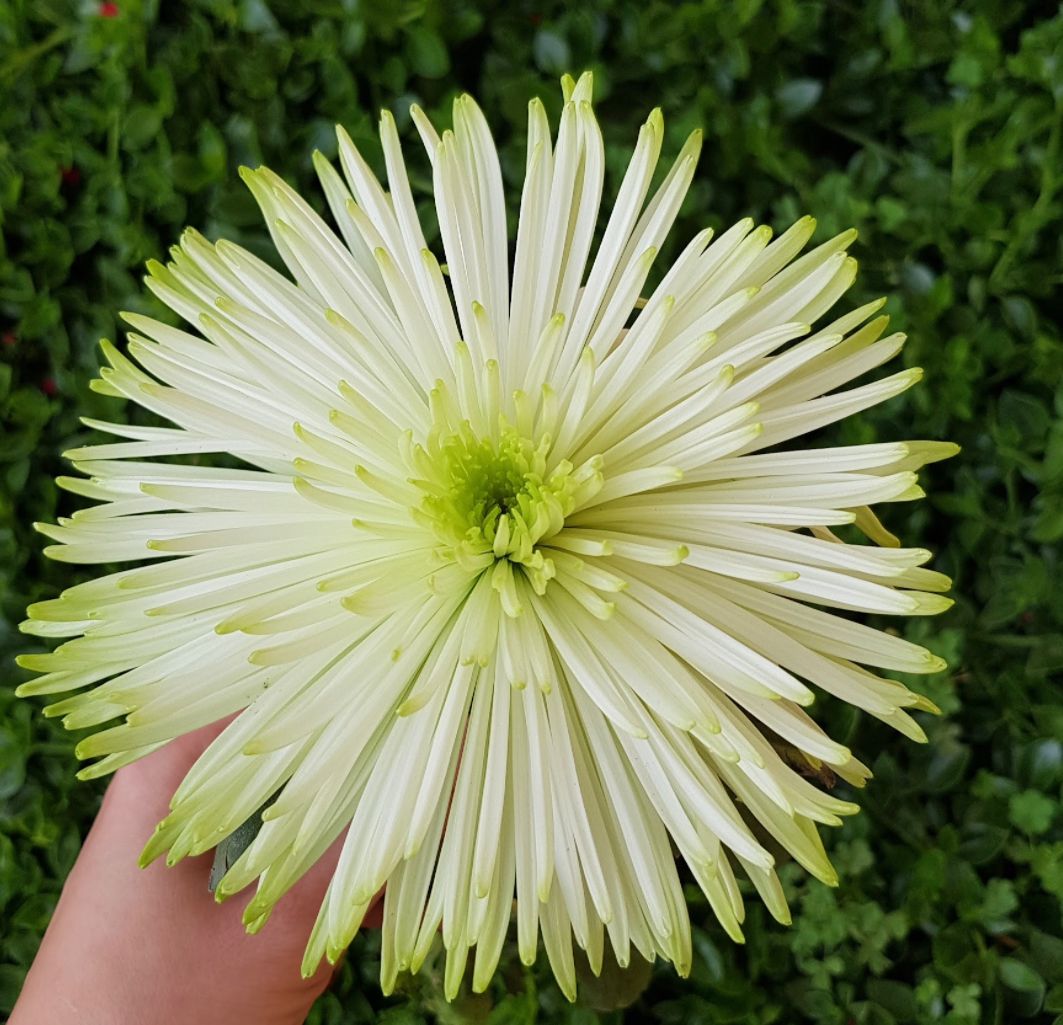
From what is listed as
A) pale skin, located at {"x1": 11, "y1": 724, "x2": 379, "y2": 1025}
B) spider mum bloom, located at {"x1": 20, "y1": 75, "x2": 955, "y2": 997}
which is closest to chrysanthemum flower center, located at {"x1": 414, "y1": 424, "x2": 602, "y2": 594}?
spider mum bloom, located at {"x1": 20, "y1": 75, "x2": 955, "y2": 997}

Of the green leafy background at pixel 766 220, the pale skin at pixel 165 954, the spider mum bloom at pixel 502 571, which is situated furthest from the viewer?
the green leafy background at pixel 766 220

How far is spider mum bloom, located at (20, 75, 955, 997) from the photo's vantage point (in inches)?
22.0

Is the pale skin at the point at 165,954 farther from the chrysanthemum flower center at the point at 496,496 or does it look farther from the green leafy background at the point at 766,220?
the chrysanthemum flower center at the point at 496,496

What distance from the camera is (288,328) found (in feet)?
2.10

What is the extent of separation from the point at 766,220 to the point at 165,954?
3.21 feet

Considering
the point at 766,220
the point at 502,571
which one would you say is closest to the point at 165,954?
the point at 502,571

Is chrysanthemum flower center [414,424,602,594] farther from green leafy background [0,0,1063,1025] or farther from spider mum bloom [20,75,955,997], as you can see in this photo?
green leafy background [0,0,1063,1025]

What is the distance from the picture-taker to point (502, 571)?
583 millimetres

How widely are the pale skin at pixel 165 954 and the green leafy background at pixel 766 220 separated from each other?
21 cm

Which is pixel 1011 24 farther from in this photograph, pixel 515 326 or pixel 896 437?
pixel 515 326

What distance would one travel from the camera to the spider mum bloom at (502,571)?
0.56 m

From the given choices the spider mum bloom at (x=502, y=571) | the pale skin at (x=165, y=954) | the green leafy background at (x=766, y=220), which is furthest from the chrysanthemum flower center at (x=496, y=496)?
the green leafy background at (x=766, y=220)

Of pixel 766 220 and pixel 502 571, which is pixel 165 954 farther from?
pixel 766 220

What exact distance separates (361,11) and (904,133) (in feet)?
2.08
